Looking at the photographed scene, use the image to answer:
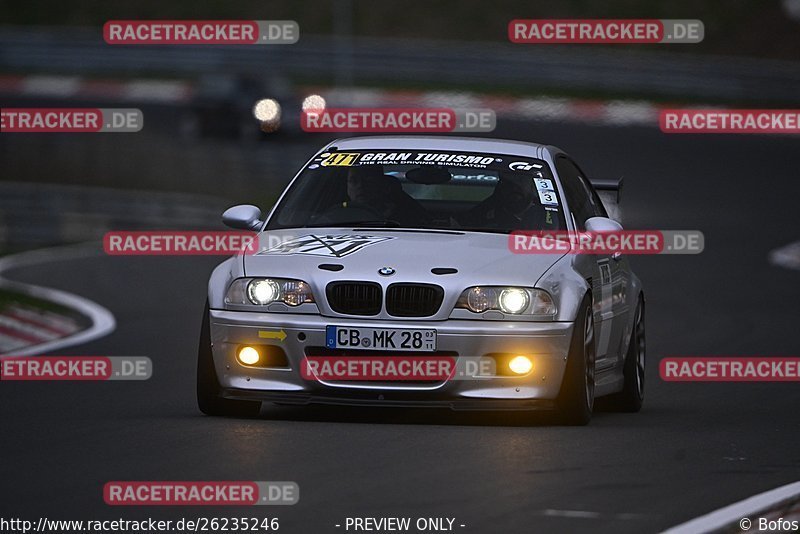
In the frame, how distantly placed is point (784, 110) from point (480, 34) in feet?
34.5

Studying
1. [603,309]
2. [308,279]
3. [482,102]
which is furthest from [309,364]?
[482,102]

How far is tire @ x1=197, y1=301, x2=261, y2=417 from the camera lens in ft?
30.6

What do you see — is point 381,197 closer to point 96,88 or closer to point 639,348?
point 639,348

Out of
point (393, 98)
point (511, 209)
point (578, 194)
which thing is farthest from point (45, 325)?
point (393, 98)

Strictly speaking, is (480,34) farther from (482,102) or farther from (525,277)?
(525,277)

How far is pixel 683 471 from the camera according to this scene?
25.9 feet

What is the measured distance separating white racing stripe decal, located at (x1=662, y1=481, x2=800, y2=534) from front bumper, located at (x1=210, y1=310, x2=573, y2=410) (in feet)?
5.58

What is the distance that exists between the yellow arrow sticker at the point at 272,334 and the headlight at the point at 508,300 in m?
0.85

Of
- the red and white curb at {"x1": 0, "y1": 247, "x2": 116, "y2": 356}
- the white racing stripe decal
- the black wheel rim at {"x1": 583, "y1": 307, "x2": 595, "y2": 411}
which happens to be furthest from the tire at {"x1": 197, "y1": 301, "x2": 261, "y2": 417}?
the red and white curb at {"x1": 0, "y1": 247, "x2": 116, "y2": 356}

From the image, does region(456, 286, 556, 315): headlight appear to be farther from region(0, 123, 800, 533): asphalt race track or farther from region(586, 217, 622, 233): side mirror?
region(586, 217, 622, 233): side mirror

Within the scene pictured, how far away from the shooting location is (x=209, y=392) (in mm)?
9375

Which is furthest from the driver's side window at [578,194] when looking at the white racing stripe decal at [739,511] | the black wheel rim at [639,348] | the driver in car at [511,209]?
the white racing stripe decal at [739,511]

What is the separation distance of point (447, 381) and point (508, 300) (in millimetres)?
491

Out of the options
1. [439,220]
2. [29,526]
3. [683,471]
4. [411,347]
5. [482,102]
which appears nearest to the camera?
[29,526]
